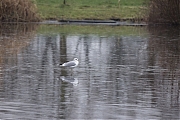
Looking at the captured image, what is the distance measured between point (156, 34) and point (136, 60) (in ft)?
41.3

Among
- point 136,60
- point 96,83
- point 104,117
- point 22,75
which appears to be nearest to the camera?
point 104,117

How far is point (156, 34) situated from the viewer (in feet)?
112

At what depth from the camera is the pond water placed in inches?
494

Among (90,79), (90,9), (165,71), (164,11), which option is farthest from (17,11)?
(90,79)

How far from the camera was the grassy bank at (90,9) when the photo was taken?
4809 cm

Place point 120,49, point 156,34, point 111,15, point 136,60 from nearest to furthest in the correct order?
point 136,60
point 120,49
point 156,34
point 111,15

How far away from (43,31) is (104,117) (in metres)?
24.0

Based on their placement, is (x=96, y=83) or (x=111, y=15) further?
(x=111, y=15)

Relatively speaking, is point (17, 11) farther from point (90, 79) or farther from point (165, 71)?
point (90, 79)

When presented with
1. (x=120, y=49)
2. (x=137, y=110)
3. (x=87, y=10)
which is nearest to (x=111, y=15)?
(x=87, y=10)

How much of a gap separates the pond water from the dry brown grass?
1172cm

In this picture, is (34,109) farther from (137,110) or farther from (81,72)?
(81,72)

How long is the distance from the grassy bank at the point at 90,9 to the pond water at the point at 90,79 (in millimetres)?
17653

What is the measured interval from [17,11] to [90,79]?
26.7 meters
